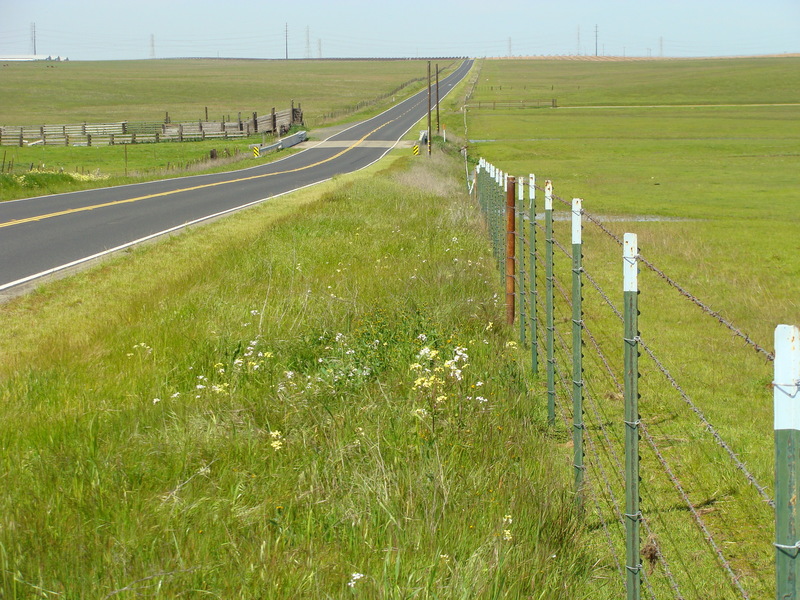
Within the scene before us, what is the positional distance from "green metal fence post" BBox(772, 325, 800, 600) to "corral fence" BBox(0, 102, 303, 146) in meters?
59.8

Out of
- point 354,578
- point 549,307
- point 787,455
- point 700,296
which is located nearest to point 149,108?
point 700,296

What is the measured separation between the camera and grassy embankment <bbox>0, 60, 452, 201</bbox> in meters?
37.3

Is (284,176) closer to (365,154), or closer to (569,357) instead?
(365,154)

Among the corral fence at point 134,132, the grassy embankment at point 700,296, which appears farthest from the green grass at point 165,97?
the grassy embankment at point 700,296

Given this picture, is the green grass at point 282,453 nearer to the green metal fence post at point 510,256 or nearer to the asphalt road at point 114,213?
the green metal fence post at point 510,256

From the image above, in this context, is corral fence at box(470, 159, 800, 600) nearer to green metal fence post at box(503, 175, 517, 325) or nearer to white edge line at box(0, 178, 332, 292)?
green metal fence post at box(503, 175, 517, 325)

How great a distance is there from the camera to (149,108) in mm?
105375

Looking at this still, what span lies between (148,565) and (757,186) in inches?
1267

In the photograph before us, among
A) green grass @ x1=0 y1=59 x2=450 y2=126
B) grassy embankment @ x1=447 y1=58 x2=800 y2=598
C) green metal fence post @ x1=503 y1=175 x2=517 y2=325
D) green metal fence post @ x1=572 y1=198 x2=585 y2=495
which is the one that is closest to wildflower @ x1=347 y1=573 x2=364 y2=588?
grassy embankment @ x1=447 y1=58 x2=800 y2=598

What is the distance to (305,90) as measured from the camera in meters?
140

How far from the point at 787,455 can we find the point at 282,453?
124 inches

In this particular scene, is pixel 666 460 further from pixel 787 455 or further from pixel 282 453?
pixel 787 455

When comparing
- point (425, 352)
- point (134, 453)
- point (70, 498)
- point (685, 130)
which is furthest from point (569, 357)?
point (685, 130)

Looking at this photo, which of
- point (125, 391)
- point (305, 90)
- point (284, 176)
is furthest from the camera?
point (305, 90)
